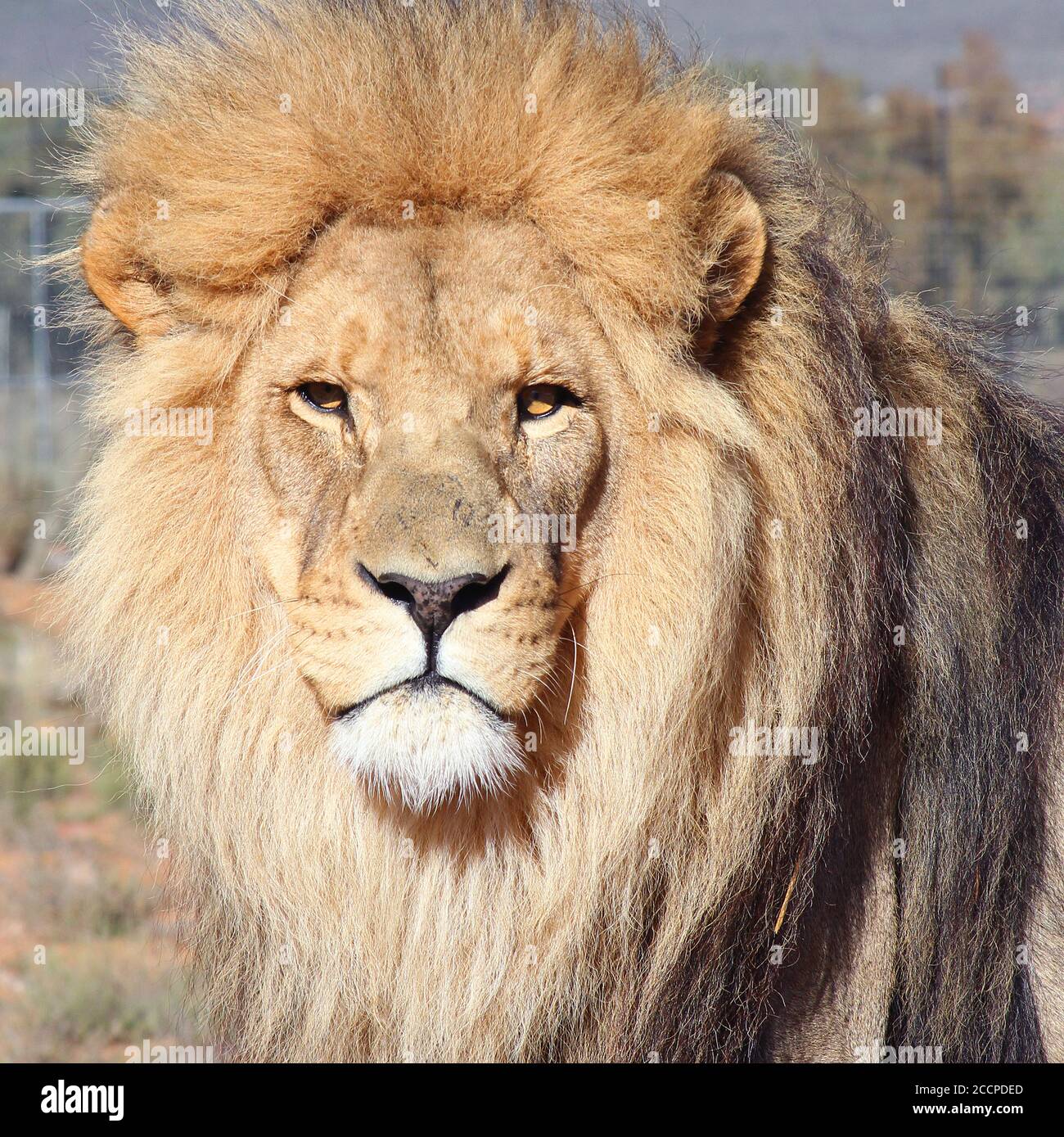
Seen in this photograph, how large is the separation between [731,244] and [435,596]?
0.98 m

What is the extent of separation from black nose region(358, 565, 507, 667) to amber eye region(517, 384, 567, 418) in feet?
1.28

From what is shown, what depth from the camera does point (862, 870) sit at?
9.59ft

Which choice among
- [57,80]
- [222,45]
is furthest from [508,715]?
[57,80]

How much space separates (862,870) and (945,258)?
1332cm

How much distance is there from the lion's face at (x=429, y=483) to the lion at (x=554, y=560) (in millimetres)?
11

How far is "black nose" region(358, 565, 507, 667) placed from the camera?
237cm

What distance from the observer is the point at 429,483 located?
2.48m
